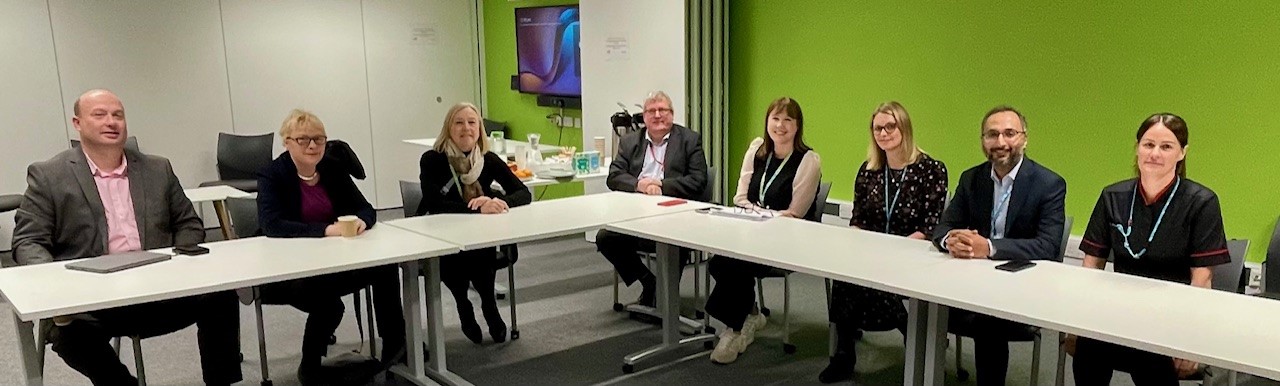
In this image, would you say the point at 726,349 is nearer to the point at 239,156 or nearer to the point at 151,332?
the point at 151,332

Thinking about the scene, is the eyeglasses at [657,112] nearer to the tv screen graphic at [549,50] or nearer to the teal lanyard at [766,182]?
the teal lanyard at [766,182]

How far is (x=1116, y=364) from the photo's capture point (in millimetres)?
2584

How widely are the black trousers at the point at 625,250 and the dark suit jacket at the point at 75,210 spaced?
5.93ft

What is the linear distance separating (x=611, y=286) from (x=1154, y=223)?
2.93 metres

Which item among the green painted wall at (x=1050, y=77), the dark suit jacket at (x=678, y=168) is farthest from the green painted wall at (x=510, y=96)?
the dark suit jacket at (x=678, y=168)

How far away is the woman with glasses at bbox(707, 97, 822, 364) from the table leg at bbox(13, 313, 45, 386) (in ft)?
7.71

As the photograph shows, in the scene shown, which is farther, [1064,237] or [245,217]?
[245,217]

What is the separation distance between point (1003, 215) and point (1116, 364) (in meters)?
0.59

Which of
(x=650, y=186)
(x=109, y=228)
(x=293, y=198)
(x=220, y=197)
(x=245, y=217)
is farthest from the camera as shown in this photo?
(x=220, y=197)

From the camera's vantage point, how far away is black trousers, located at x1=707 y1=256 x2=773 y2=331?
3670 millimetres

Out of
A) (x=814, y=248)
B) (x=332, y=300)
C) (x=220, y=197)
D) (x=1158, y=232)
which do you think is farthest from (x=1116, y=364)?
(x=220, y=197)

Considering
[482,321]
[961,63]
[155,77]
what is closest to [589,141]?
[482,321]

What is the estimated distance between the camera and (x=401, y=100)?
7.42 meters

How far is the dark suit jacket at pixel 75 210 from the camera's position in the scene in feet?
9.58
